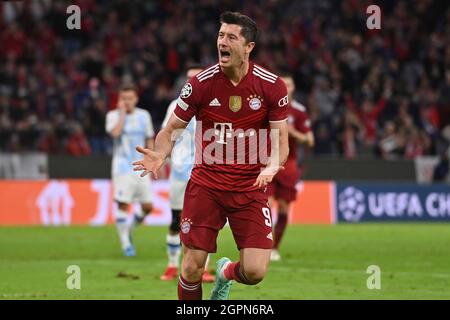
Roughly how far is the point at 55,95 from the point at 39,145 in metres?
2.18

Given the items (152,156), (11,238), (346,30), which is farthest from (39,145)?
(152,156)

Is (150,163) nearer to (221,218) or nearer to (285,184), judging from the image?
(221,218)

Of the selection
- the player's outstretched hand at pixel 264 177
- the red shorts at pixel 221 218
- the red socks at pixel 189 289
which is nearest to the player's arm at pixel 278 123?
the player's outstretched hand at pixel 264 177

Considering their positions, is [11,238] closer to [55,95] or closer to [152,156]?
[55,95]

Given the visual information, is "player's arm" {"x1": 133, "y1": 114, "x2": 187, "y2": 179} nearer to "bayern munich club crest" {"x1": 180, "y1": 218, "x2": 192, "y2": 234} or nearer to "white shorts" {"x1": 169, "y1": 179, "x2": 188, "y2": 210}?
"bayern munich club crest" {"x1": 180, "y1": 218, "x2": 192, "y2": 234}

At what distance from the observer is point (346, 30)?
31406 mm

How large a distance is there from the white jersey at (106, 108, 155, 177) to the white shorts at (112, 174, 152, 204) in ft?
0.37

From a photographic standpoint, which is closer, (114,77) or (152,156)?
(152,156)

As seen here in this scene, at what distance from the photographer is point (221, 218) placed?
30.9 ft

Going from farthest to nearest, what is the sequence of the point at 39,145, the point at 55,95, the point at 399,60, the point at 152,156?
the point at 399,60 < the point at 55,95 < the point at 39,145 < the point at 152,156

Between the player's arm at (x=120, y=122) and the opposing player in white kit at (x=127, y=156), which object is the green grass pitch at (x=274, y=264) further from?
the player's arm at (x=120, y=122)

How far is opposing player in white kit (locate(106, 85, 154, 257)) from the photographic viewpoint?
1634cm

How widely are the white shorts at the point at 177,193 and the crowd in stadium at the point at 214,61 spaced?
1146 cm
